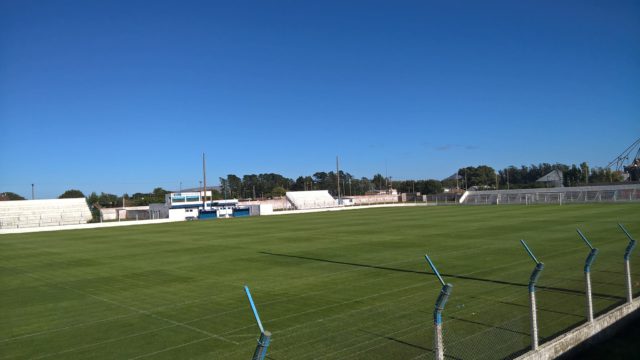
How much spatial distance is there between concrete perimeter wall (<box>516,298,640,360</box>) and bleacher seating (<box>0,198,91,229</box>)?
→ 7534cm

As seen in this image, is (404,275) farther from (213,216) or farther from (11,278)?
(213,216)

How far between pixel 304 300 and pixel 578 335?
6423 mm

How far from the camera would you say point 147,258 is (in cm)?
2322

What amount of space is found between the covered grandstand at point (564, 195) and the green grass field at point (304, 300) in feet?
177

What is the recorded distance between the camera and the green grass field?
28.5ft

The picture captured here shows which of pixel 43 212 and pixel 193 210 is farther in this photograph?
pixel 43 212

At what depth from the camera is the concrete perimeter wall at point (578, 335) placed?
737cm

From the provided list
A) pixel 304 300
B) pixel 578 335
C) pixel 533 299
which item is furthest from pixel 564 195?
pixel 533 299

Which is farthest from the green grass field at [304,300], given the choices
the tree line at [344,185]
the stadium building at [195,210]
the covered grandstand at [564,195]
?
the tree line at [344,185]

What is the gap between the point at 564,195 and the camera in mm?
76688

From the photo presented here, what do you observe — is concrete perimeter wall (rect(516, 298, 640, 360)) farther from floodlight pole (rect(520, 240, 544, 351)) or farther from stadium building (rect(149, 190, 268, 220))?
stadium building (rect(149, 190, 268, 220))

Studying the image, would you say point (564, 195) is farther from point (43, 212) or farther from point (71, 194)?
point (71, 194)

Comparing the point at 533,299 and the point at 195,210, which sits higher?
the point at 195,210

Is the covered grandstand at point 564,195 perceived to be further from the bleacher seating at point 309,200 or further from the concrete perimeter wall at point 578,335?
the concrete perimeter wall at point 578,335
